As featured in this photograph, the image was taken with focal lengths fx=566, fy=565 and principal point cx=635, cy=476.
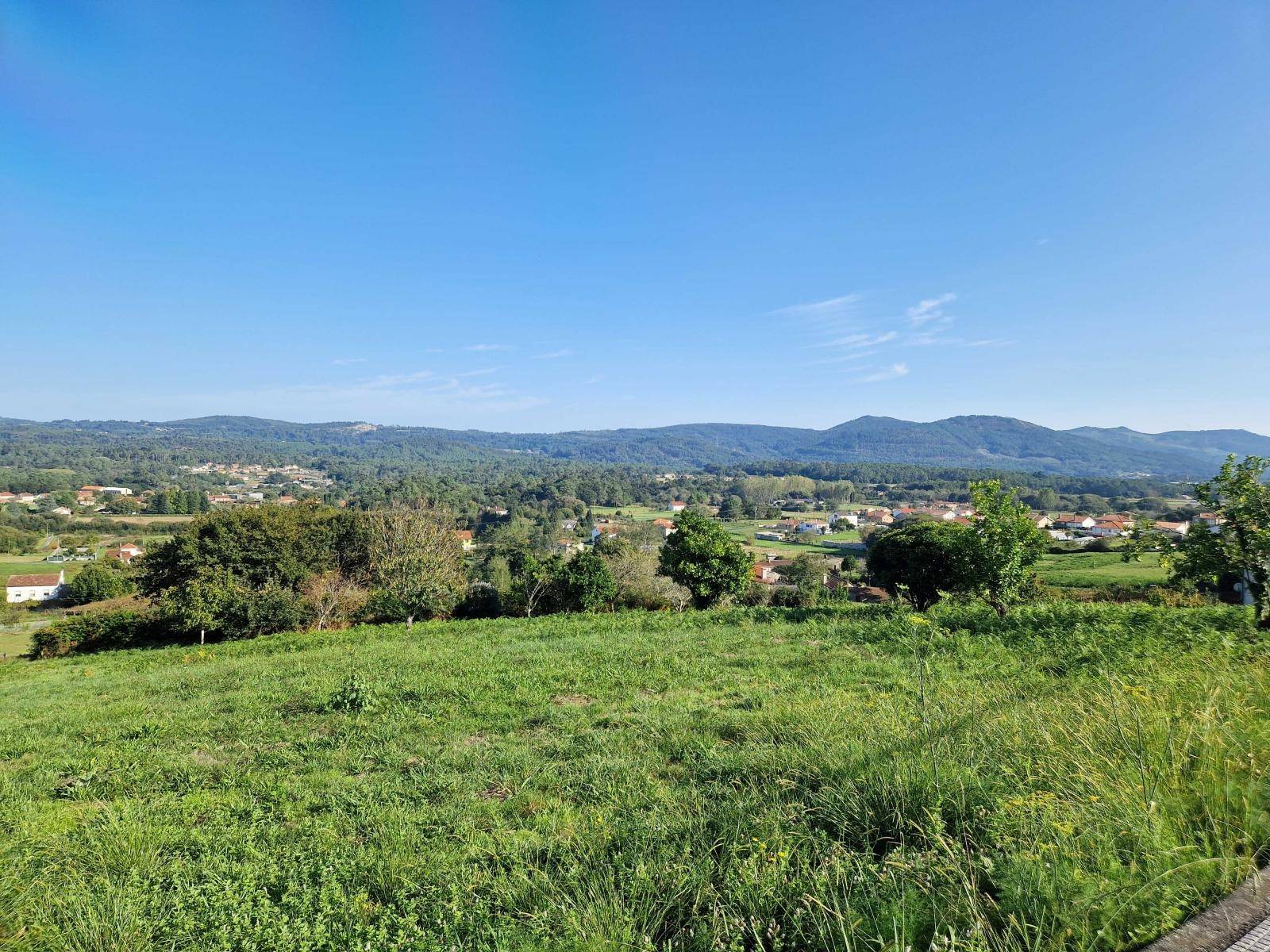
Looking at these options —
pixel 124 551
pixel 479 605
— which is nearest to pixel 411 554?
pixel 479 605

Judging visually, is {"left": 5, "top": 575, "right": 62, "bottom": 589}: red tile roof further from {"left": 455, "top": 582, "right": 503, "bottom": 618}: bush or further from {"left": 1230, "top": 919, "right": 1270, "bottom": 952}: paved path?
{"left": 1230, "top": 919, "right": 1270, "bottom": 952}: paved path

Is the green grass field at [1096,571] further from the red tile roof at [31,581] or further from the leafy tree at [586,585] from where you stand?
the red tile roof at [31,581]

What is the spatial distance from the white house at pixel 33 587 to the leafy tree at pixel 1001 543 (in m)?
69.4

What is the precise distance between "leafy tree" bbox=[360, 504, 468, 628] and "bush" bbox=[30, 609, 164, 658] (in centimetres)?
760

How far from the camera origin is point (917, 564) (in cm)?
1722

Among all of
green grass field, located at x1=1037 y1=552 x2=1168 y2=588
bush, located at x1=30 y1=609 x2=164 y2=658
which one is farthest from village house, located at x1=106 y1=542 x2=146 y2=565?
green grass field, located at x1=1037 y1=552 x2=1168 y2=588

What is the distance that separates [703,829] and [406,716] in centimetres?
508

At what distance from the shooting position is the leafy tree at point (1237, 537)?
8.40 m

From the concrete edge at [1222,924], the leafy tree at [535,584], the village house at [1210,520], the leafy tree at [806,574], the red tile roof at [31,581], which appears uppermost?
the village house at [1210,520]

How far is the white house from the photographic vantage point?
50.2 metres

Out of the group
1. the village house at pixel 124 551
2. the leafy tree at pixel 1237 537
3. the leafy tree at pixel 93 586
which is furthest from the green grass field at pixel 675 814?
the village house at pixel 124 551

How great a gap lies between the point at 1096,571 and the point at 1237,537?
2829 centimetres

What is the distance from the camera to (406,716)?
23.4ft

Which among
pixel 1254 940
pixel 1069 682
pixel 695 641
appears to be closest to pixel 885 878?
pixel 1254 940
